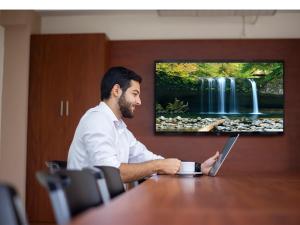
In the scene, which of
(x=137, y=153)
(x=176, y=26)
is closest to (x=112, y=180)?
(x=137, y=153)

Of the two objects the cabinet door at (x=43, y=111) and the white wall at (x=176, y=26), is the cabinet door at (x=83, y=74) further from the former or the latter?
the white wall at (x=176, y=26)

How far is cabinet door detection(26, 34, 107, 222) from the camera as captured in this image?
552cm

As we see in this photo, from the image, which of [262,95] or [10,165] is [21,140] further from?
[262,95]

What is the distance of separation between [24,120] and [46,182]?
4.64 meters

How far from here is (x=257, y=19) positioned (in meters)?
5.83

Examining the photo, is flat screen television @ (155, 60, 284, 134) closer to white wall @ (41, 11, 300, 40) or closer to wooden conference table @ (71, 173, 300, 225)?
white wall @ (41, 11, 300, 40)

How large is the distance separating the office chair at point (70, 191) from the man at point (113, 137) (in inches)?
45.3

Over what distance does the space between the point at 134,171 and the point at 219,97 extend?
2995mm

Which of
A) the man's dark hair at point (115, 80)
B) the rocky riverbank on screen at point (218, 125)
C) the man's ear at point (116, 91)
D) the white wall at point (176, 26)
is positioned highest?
the white wall at point (176, 26)

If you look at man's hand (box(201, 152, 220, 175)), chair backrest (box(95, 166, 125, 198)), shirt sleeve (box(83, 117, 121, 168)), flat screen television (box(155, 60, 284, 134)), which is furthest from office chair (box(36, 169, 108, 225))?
flat screen television (box(155, 60, 284, 134))

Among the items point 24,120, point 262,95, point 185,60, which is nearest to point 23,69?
point 24,120

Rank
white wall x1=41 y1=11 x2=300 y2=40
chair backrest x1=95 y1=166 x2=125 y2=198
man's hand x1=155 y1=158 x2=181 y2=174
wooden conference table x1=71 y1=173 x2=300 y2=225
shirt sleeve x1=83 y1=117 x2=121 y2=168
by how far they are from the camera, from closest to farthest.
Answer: wooden conference table x1=71 y1=173 x2=300 y2=225 < chair backrest x1=95 y1=166 x2=125 y2=198 < shirt sleeve x1=83 y1=117 x2=121 y2=168 < man's hand x1=155 y1=158 x2=181 y2=174 < white wall x1=41 y1=11 x2=300 y2=40

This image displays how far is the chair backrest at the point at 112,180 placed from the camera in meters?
1.93

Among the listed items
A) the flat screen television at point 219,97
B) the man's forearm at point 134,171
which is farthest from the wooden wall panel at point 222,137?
the man's forearm at point 134,171
